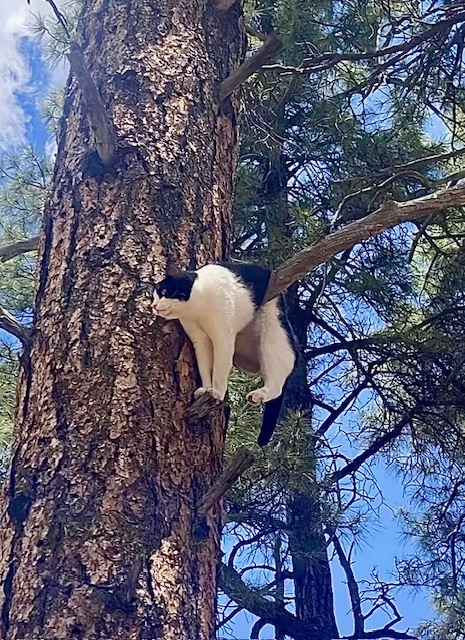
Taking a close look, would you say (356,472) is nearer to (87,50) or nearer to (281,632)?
(281,632)

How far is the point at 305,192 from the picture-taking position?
237cm

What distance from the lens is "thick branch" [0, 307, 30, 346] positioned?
1092 mm

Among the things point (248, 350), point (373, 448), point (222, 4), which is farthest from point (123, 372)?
point (373, 448)

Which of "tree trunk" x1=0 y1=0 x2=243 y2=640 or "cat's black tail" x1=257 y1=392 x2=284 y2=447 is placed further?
"cat's black tail" x1=257 y1=392 x2=284 y2=447

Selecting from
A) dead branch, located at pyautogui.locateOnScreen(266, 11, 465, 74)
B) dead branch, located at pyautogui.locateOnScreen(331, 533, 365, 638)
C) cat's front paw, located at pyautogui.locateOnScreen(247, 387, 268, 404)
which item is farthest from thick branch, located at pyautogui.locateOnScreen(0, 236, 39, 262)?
dead branch, located at pyautogui.locateOnScreen(331, 533, 365, 638)

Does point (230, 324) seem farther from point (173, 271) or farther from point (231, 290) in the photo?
point (173, 271)

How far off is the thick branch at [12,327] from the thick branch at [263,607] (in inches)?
41.8

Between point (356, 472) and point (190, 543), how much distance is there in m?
1.37

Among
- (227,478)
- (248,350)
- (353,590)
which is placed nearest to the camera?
(227,478)

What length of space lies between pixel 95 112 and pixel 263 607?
1.44 meters

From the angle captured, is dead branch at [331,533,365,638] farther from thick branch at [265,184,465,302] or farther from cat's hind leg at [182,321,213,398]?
thick branch at [265,184,465,302]

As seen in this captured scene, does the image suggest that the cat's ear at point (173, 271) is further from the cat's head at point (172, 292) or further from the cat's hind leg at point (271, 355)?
the cat's hind leg at point (271, 355)

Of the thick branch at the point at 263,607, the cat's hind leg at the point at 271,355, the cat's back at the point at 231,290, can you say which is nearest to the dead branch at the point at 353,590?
the thick branch at the point at 263,607

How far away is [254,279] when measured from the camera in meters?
1.33
